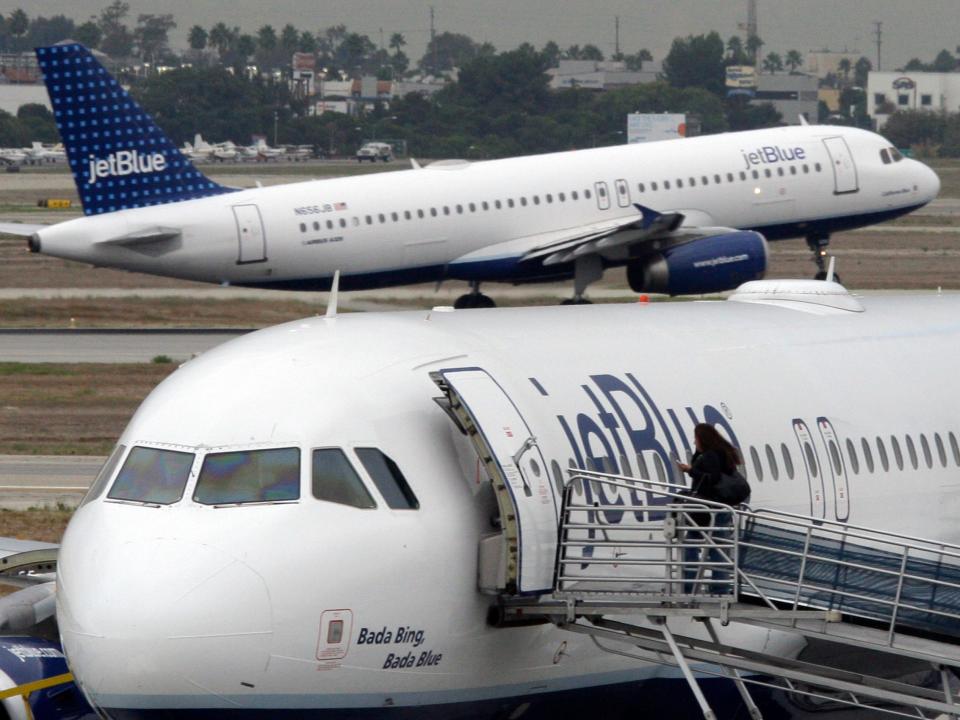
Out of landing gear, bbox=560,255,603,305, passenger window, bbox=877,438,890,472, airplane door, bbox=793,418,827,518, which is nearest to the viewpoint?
airplane door, bbox=793,418,827,518

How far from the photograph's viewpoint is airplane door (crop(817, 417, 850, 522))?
20.4m

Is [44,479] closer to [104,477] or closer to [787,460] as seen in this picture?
[787,460]

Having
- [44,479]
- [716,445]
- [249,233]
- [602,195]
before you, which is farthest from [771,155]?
[716,445]

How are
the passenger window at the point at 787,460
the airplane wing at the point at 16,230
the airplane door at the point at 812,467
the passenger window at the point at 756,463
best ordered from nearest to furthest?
the passenger window at the point at 756,463 < the passenger window at the point at 787,460 < the airplane door at the point at 812,467 < the airplane wing at the point at 16,230

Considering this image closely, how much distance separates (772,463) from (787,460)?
1.00 ft

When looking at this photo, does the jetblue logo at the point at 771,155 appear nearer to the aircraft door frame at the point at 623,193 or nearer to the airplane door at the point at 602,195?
the aircraft door frame at the point at 623,193

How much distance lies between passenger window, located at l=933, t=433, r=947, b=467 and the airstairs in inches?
205

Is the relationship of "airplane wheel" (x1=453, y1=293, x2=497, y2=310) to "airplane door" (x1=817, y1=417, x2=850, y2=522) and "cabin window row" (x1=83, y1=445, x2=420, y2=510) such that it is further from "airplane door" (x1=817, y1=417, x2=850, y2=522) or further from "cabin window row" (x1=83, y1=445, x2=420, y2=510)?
"cabin window row" (x1=83, y1=445, x2=420, y2=510)

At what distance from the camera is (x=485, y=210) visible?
53.9 m

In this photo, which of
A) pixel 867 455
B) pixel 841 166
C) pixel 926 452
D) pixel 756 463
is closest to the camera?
pixel 756 463

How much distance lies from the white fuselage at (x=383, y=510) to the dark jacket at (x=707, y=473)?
0.73 metres

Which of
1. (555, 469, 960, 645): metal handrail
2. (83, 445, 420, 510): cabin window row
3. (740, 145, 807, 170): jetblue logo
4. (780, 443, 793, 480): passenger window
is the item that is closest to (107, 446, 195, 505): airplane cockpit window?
(83, 445, 420, 510): cabin window row

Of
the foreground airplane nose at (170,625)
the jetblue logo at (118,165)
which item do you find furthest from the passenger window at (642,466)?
the jetblue logo at (118,165)

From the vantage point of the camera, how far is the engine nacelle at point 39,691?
1767 cm
